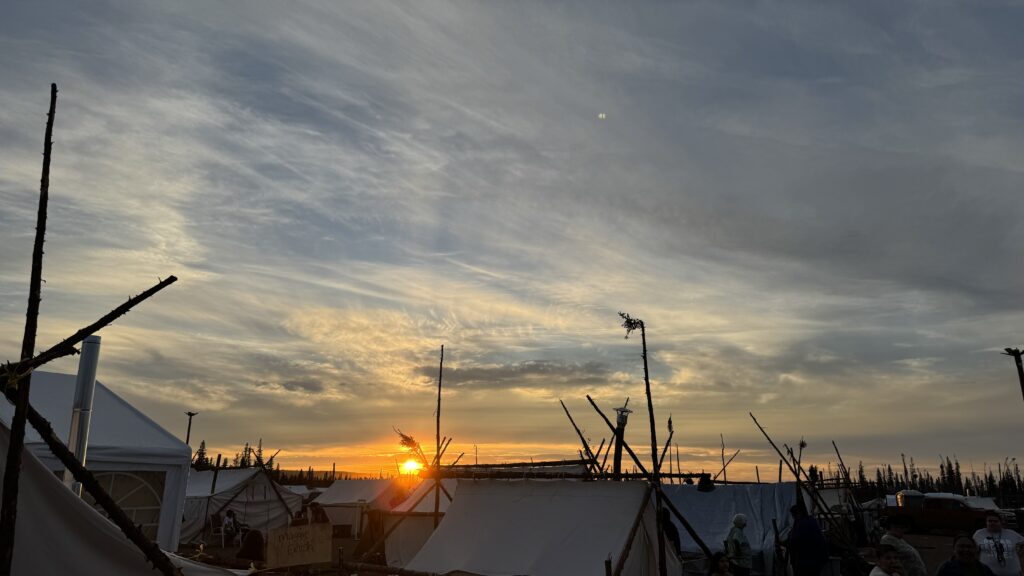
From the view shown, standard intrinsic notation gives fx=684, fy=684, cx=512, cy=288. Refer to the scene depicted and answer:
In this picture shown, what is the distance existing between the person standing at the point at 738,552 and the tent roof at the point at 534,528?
3.26 m

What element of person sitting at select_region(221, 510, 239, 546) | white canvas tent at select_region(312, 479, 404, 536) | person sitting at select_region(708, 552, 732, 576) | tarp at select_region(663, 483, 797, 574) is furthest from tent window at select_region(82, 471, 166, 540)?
white canvas tent at select_region(312, 479, 404, 536)

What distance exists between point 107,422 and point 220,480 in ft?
61.1

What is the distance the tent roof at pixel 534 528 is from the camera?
40.0ft

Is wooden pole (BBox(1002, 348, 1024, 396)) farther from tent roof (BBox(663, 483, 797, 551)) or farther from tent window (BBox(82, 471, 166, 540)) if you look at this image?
tent window (BBox(82, 471, 166, 540))

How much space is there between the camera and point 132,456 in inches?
653

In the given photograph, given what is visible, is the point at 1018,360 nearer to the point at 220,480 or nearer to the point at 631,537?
the point at 631,537

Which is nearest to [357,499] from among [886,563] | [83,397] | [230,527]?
[230,527]

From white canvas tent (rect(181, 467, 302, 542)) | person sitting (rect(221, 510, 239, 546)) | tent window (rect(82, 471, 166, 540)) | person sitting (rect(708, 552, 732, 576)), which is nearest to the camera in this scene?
person sitting (rect(708, 552, 732, 576))

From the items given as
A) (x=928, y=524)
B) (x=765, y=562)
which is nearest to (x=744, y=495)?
(x=765, y=562)

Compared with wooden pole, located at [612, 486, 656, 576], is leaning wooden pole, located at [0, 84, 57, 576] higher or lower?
higher

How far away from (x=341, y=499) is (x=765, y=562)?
23206mm

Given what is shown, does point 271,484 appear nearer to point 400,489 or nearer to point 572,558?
point 400,489

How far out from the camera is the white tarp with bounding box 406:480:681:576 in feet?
39.8

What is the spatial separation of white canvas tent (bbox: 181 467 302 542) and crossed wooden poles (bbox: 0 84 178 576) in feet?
85.4
